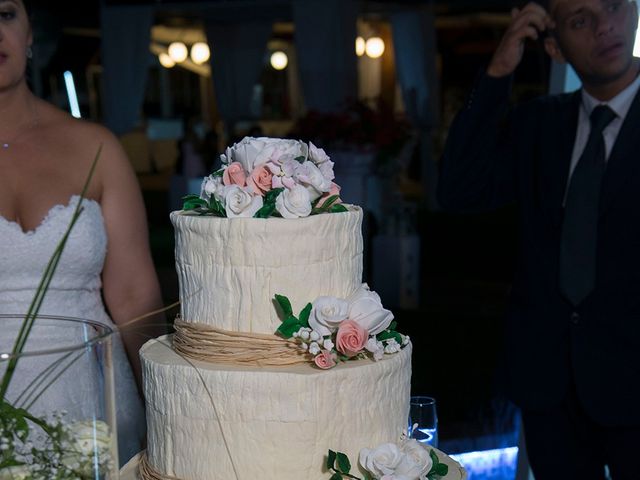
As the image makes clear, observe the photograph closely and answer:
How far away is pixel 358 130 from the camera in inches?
346

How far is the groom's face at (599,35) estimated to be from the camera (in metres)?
2.31

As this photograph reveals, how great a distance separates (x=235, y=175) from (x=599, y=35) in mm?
1362

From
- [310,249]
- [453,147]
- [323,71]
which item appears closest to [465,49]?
[323,71]

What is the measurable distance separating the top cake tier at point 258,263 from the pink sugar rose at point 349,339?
0.10m

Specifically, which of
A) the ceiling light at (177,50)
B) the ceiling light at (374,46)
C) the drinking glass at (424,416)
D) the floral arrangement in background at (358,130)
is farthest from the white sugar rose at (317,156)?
the ceiling light at (177,50)

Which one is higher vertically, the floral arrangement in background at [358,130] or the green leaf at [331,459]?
the floral arrangement in background at [358,130]

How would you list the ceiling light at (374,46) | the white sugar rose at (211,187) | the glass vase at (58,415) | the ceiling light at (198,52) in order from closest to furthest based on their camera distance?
the glass vase at (58,415), the white sugar rose at (211,187), the ceiling light at (374,46), the ceiling light at (198,52)

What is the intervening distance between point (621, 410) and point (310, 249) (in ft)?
4.31

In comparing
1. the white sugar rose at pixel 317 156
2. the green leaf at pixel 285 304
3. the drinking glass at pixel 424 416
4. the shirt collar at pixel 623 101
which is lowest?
the drinking glass at pixel 424 416

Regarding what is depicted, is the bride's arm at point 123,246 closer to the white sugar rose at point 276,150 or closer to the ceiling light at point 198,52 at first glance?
the white sugar rose at point 276,150

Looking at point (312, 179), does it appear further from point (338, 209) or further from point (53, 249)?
point (53, 249)

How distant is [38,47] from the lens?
46.5ft

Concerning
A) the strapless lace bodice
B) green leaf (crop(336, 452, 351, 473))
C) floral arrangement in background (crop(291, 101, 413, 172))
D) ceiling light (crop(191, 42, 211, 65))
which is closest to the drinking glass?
green leaf (crop(336, 452, 351, 473))

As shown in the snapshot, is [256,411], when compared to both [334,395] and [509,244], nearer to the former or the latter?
[334,395]
